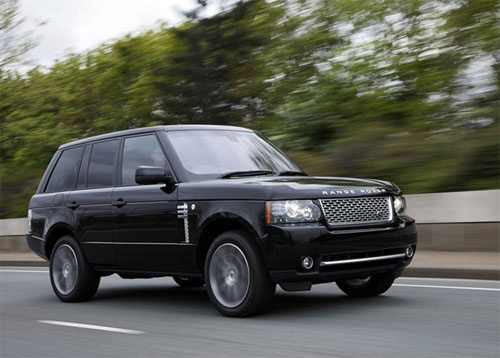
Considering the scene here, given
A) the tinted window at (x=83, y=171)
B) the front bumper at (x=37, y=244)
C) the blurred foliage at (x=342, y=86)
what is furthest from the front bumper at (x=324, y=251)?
the blurred foliage at (x=342, y=86)

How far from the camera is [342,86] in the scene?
55.8 ft

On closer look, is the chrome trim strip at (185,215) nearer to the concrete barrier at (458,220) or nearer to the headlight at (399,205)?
the headlight at (399,205)

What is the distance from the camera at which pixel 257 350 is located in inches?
218

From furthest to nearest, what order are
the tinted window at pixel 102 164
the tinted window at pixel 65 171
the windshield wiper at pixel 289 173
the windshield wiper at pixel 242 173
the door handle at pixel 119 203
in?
the tinted window at pixel 65 171, the tinted window at pixel 102 164, the door handle at pixel 119 203, the windshield wiper at pixel 289 173, the windshield wiper at pixel 242 173

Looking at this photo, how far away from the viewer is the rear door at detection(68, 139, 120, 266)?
8367 mm

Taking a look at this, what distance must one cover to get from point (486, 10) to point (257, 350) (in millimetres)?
10503

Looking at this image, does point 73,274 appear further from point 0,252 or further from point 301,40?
point 0,252

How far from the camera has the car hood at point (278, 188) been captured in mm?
6590

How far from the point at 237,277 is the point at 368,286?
1.77 m

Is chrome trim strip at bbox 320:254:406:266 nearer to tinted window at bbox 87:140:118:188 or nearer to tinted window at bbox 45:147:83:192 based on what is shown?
tinted window at bbox 87:140:118:188

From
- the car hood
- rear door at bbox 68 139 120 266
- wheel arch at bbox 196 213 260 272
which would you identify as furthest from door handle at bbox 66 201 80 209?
wheel arch at bbox 196 213 260 272

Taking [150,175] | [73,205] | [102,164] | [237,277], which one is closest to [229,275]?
[237,277]

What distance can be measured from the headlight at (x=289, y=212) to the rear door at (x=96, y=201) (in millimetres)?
2391

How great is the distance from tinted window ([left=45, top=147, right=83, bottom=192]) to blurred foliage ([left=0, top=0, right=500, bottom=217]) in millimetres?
5964
